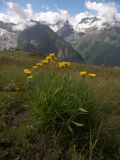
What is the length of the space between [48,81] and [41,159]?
1435mm

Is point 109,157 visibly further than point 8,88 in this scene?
No

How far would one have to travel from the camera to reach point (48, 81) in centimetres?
542

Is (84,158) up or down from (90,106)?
down

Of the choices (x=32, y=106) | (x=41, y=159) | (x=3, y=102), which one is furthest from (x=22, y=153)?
(x=3, y=102)

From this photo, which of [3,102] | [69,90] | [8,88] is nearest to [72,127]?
[69,90]

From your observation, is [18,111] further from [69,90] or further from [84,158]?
[84,158]

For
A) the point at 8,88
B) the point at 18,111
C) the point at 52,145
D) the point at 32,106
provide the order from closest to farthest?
the point at 52,145 < the point at 32,106 < the point at 18,111 < the point at 8,88

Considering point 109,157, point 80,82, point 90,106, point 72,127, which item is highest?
point 80,82

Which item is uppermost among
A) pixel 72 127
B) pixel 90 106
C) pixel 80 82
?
pixel 80 82

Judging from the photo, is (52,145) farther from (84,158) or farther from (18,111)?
(18,111)

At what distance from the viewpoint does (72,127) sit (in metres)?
5.01

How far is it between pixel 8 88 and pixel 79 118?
3.08 meters

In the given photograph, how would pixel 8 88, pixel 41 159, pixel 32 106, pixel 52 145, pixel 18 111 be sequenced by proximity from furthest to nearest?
pixel 8 88
pixel 18 111
pixel 32 106
pixel 52 145
pixel 41 159

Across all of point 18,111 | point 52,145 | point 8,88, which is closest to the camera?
point 52,145
